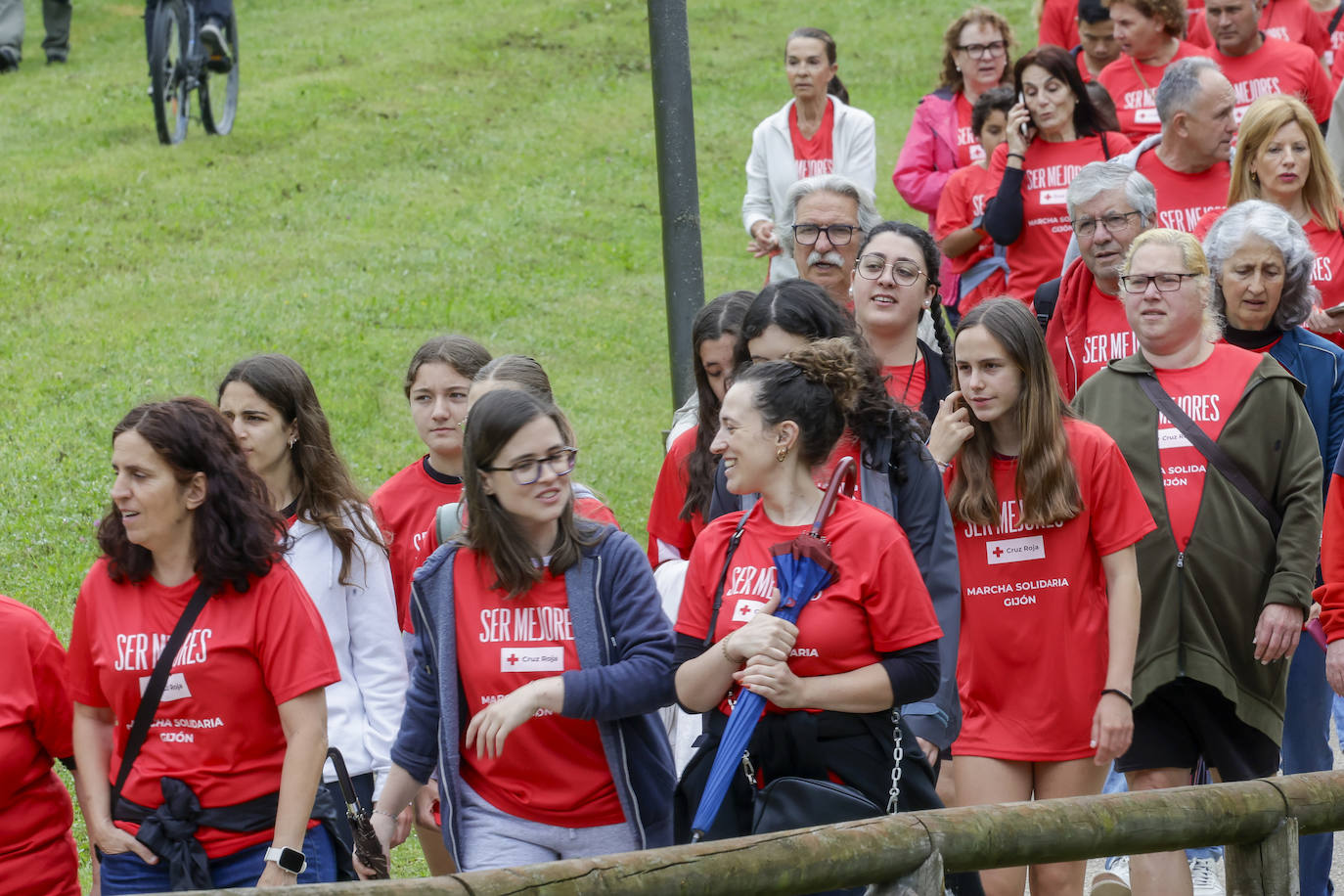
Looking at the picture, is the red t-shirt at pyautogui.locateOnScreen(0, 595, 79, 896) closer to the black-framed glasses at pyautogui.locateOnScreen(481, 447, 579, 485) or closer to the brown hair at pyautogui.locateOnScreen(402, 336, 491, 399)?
the black-framed glasses at pyautogui.locateOnScreen(481, 447, 579, 485)

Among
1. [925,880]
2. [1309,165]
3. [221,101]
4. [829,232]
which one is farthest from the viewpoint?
[221,101]

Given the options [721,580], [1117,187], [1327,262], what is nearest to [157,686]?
[721,580]

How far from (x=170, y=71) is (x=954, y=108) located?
908cm

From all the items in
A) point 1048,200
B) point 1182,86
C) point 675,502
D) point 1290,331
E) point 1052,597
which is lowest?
point 1052,597

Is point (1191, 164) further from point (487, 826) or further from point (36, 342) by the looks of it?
point (36, 342)

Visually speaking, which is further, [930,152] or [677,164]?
[930,152]

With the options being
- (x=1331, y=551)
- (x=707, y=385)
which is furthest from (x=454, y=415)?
(x=1331, y=551)

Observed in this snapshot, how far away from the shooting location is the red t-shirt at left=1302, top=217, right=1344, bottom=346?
6.38m

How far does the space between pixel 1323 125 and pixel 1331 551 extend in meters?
5.87

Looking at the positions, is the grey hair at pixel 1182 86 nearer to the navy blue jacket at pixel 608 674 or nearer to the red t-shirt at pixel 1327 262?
the red t-shirt at pixel 1327 262

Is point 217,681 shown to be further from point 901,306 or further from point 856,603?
point 901,306

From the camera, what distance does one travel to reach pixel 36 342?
38.9 feet

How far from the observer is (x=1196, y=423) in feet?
16.3

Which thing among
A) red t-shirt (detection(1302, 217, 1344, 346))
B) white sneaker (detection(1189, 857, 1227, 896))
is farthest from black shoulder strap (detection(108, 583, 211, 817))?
red t-shirt (detection(1302, 217, 1344, 346))
